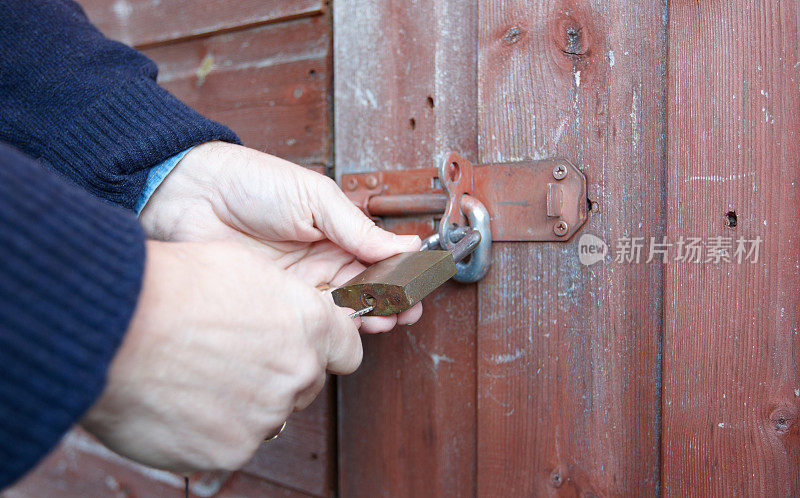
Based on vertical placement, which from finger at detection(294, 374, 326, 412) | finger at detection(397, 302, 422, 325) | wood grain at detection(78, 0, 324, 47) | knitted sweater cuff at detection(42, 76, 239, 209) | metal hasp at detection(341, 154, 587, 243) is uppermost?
wood grain at detection(78, 0, 324, 47)

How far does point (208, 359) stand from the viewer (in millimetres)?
436

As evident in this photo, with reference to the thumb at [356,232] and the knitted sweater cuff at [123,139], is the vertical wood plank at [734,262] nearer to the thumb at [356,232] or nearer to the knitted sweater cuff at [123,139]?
the thumb at [356,232]

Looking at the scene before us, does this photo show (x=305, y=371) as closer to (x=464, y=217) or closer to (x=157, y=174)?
(x=464, y=217)

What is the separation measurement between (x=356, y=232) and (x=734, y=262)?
0.45 metres

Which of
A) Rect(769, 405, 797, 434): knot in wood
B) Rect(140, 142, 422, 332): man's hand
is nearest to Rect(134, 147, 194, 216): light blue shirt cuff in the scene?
Rect(140, 142, 422, 332): man's hand

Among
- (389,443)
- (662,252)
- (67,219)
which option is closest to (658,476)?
(662,252)

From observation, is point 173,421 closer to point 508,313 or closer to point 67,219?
point 67,219

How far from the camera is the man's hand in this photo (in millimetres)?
681

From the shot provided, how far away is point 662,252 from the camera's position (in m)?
0.61

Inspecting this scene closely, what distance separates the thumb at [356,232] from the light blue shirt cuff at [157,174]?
24 centimetres

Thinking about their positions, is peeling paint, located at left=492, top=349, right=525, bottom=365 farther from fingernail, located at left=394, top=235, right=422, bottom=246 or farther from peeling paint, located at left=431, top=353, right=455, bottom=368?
fingernail, located at left=394, top=235, right=422, bottom=246

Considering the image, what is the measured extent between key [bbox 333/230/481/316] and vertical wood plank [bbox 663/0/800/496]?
0.28 metres

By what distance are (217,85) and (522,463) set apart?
0.86m

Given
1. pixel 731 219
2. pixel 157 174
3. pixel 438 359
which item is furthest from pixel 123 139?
pixel 731 219
